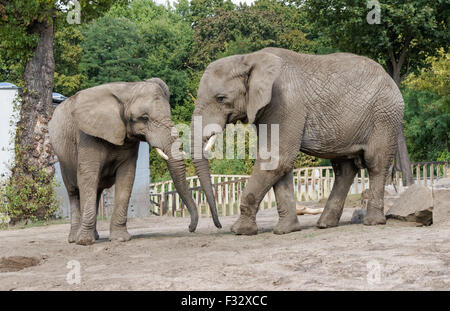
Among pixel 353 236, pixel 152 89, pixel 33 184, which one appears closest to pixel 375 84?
pixel 353 236

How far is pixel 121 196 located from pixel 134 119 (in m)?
1.25

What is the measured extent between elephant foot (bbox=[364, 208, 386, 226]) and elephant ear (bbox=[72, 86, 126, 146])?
3.83 m

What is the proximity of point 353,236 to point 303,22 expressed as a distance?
138ft

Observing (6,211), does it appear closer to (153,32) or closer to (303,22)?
(153,32)

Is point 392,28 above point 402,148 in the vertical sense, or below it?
above

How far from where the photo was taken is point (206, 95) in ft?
32.2

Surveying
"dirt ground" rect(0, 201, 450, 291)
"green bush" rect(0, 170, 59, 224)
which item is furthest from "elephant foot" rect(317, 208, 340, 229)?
"green bush" rect(0, 170, 59, 224)

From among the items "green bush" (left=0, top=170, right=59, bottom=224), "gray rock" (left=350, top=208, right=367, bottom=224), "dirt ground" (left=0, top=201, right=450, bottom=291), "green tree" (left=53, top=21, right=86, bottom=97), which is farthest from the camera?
"green tree" (left=53, top=21, right=86, bottom=97)

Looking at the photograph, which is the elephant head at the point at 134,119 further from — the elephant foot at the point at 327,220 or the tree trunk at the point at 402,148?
the tree trunk at the point at 402,148

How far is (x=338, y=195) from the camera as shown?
1072 cm

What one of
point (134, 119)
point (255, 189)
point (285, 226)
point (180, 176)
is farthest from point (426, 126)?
point (134, 119)

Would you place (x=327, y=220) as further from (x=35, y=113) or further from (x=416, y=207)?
(x=35, y=113)

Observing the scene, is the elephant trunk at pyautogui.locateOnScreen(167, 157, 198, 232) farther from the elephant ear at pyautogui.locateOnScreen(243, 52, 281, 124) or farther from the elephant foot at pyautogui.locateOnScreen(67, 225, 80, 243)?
the elephant foot at pyautogui.locateOnScreen(67, 225, 80, 243)

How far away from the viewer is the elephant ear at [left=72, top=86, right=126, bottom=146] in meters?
9.98
